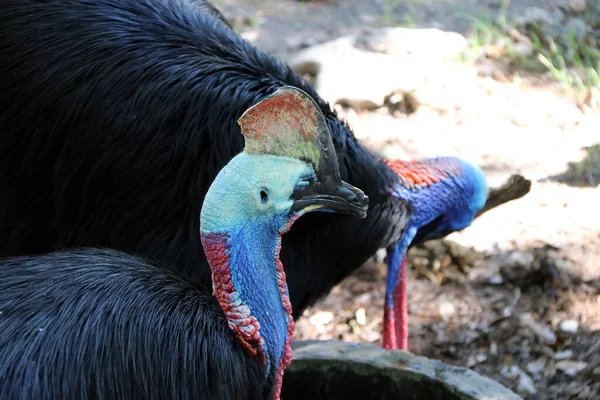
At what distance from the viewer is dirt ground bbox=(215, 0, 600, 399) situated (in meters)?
3.05

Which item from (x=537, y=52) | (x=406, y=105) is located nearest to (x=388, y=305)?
(x=406, y=105)

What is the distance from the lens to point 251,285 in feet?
5.87

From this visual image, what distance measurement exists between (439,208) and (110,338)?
Answer: 1.56 metres

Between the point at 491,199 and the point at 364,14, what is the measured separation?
2.87m

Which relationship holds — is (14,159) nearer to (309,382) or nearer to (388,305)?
(309,382)

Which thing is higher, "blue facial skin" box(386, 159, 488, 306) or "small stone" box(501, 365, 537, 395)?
"blue facial skin" box(386, 159, 488, 306)

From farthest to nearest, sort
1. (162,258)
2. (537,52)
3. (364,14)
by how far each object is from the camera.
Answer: (364,14) < (537,52) < (162,258)

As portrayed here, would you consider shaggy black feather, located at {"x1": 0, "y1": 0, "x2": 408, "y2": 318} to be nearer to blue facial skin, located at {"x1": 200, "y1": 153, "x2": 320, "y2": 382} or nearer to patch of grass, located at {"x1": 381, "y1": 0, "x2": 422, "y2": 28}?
→ blue facial skin, located at {"x1": 200, "y1": 153, "x2": 320, "y2": 382}

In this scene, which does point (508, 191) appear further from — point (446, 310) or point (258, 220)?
point (258, 220)

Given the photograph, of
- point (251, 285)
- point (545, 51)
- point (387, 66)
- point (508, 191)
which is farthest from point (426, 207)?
point (545, 51)

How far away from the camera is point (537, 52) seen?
5.05 metres

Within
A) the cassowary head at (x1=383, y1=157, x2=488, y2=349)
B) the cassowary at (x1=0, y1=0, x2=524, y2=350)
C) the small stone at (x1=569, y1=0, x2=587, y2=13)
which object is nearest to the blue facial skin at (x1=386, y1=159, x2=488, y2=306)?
the cassowary head at (x1=383, y1=157, x2=488, y2=349)

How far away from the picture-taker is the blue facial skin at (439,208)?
2875mm

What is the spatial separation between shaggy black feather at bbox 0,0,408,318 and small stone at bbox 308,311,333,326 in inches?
23.6
